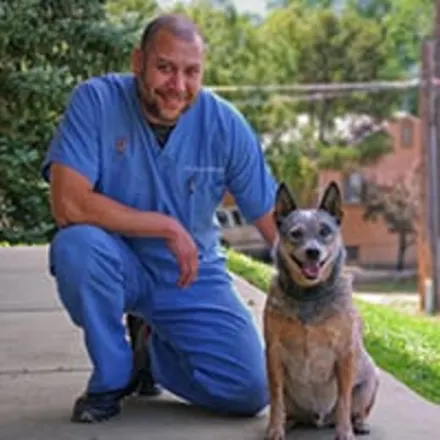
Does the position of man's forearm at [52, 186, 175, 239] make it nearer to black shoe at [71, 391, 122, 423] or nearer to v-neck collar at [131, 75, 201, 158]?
v-neck collar at [131, 75, 201, 158]

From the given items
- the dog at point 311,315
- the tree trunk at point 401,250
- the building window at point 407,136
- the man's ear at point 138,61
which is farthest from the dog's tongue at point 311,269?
the building window at point 407,136

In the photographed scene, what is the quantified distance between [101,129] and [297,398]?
0.99 meters

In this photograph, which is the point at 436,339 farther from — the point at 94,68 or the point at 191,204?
the point at 94,68

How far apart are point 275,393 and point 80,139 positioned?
95 centimetres

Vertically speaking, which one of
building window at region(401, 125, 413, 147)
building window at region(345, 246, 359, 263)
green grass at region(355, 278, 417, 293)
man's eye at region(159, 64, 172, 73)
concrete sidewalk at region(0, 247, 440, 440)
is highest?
man's eye at region(159, 64, 172, 73)

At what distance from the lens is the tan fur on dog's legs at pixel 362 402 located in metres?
3.66

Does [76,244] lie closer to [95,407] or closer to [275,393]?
[95,407]

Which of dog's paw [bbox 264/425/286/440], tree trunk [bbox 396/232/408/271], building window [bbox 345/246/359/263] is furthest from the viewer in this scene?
building window [bbox 345/246/359/263]

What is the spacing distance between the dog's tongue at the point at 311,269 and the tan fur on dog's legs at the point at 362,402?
0.48 m

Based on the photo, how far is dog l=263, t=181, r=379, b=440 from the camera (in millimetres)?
3344

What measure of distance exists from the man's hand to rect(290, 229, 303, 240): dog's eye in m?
0.47

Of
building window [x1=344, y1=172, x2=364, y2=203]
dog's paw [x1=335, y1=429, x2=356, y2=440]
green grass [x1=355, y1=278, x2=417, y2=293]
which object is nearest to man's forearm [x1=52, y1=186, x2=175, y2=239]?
dog's paw [x1=335, y1=429, x2=356, y2=440]

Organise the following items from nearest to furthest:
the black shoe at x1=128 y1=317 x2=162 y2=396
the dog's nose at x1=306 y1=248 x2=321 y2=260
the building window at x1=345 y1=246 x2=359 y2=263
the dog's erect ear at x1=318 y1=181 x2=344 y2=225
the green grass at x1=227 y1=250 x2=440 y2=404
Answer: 1. the dog's nose at x1=306 y1=248 x2=321 y2=260
2. the dog's erect ear at x1=318 y1=181 x2=344 y2=225
3. the black shoe at x1=128 y1=317 x2=162 y2=396
4. the green grass at x1=227 y1=250 x2=440 y2=404
5. the building window at x1=345 y1=246 x2=359 y2=263

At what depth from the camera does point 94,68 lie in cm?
1111
